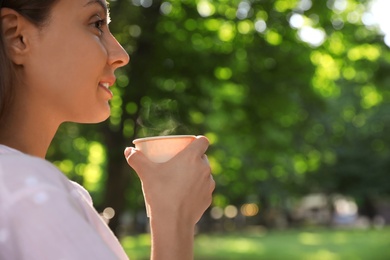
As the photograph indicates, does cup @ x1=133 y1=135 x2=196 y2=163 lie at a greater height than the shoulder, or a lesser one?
greater

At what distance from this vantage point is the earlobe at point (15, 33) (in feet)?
4.41

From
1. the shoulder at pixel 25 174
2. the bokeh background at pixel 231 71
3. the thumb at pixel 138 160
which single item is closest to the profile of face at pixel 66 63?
the thumb at pixel 138 160

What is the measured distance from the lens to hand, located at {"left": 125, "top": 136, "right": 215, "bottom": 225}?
1406mm

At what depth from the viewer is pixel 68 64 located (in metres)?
1.35

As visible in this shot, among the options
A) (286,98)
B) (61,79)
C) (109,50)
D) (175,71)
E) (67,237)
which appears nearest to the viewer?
(67,237)

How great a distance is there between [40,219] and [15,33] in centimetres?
48

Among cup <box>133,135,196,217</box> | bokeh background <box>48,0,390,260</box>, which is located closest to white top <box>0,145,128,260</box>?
cup <box>133,135,196,217</box>

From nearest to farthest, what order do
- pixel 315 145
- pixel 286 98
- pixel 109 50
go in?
pixel 109 50 < pixel 286 98 < pixel 315 145

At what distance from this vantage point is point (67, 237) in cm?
104

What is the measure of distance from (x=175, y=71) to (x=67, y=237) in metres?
9.78

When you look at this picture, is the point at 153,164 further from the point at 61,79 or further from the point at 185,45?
the point at 185,45

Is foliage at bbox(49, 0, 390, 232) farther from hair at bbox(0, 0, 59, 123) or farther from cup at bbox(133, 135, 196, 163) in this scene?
hair at bbox(0, 0, 59, 123)

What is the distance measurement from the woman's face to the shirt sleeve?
0.36 m

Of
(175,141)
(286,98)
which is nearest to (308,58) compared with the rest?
(286,98)
